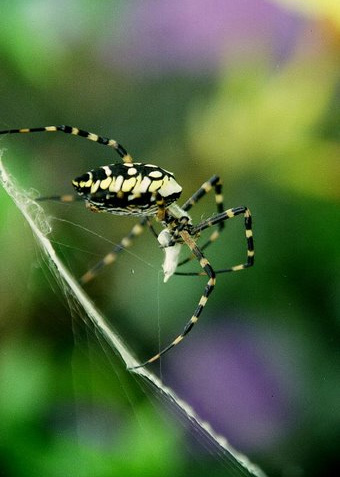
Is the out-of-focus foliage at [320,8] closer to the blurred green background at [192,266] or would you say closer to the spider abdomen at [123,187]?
the blurred green background at [192,266]

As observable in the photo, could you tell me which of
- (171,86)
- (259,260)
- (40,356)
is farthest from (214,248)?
(171,86)

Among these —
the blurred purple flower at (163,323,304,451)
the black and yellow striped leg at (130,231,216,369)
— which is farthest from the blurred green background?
the black and yellow striped leg at (130,231,216,369)

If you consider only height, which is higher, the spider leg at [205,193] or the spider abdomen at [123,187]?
the spider leg at [205,193]

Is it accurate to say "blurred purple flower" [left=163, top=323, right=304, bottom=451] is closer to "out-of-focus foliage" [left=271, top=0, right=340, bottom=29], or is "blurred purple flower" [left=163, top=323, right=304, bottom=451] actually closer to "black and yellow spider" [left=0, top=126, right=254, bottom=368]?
"black and yellow spider" [left=0, top=126, right=254, bottom=368]

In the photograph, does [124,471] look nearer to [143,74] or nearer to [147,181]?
[147,181]

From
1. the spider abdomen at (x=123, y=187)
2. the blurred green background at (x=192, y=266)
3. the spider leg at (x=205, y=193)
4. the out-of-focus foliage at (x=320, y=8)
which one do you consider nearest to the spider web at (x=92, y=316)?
the blurred green background at (x=192, y=266)

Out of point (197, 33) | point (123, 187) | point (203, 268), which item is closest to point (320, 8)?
point (197, 33)
